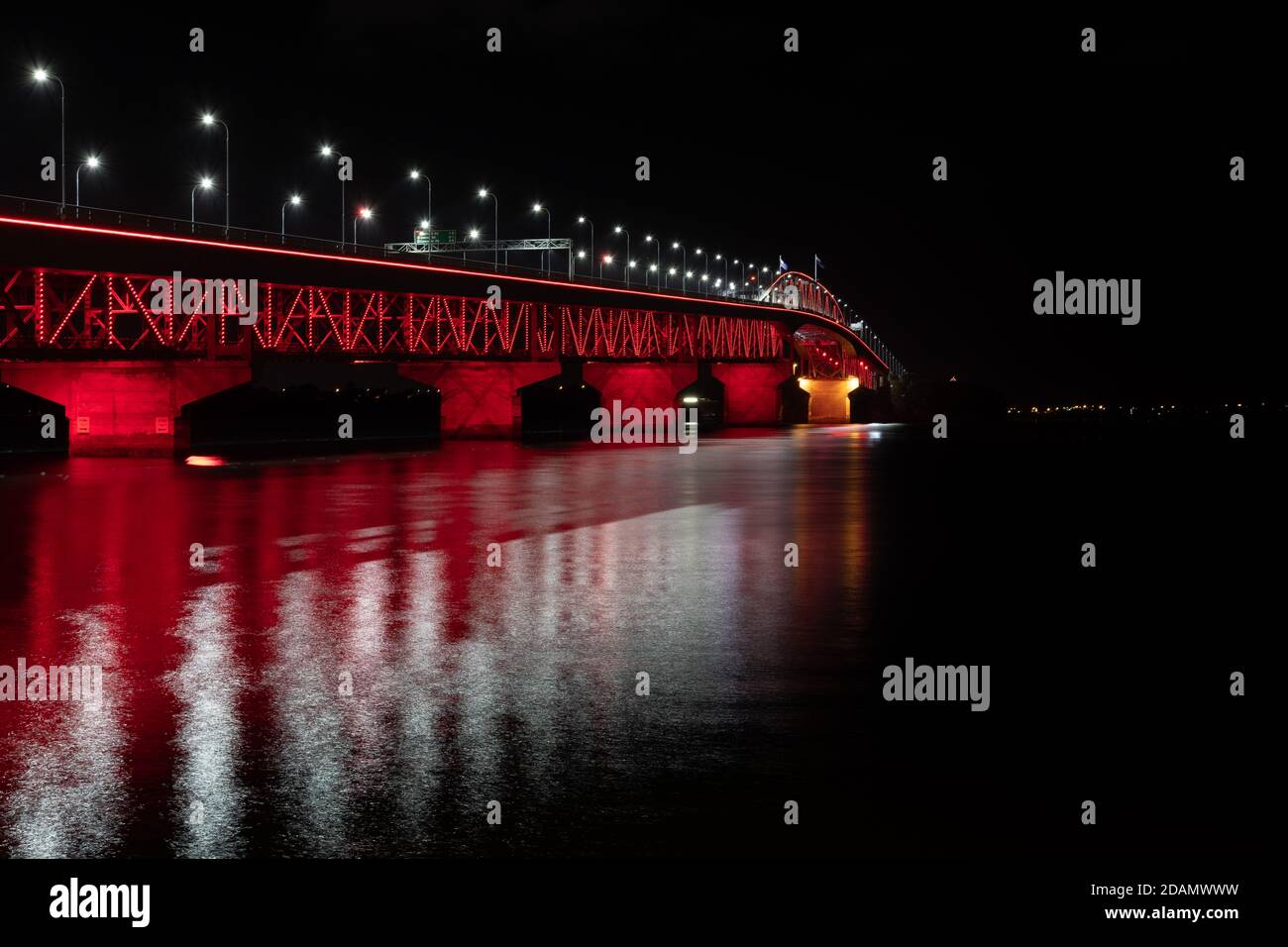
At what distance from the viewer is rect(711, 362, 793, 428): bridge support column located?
140 metres

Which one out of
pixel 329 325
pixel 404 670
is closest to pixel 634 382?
pixel 329 325

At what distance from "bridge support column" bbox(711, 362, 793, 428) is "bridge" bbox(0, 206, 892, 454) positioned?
16.4 m

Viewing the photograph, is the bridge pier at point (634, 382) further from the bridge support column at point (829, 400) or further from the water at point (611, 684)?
the water at point (611, 684)

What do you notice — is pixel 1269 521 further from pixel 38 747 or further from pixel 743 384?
pixel 743 384

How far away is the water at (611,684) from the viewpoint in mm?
8648

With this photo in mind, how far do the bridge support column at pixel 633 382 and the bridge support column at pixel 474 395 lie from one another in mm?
26029

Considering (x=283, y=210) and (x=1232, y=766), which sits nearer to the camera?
(x=1232, y=766)

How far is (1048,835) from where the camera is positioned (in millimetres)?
8430

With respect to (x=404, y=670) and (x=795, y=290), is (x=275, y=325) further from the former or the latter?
(x=795, y=290)

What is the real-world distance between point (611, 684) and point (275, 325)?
59.9 meters

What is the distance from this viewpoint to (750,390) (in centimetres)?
14188

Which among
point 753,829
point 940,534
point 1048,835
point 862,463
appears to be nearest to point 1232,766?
point 1048,835

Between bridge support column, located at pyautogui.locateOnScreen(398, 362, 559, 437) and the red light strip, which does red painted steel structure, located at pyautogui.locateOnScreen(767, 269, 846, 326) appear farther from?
bridge support column, located at pyautogui.locateOnScreen(398, 362, 559, 437)
